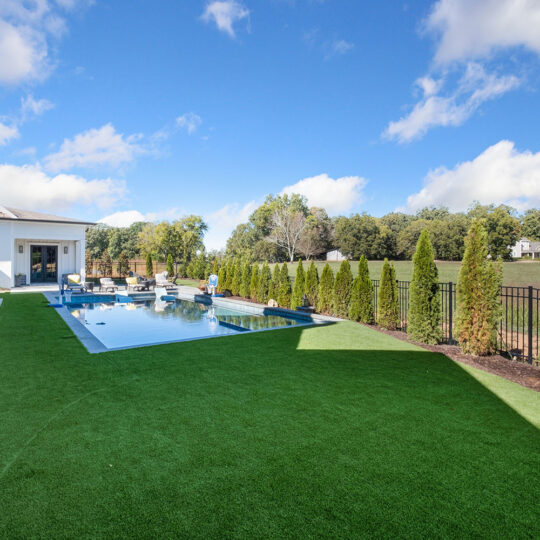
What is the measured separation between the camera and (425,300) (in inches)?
289

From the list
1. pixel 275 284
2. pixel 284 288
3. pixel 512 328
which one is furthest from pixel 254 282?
pixel 512 328

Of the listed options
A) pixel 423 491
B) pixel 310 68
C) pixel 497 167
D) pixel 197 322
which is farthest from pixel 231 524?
pixel 497 167

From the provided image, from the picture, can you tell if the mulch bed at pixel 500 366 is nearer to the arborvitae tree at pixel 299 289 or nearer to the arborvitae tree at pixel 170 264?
the arborvitae tree at pixel 299 289

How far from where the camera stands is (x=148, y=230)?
1183 inches

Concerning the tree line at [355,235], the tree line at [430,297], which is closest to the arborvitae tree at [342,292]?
the tree line at [430,297]

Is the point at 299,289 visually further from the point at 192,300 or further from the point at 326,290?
the point at 192,300

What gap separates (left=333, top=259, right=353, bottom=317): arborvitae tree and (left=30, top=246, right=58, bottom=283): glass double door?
1651 centimetres

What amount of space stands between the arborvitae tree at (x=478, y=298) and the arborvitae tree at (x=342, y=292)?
3.77 meters

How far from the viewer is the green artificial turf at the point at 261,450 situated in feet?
6.81

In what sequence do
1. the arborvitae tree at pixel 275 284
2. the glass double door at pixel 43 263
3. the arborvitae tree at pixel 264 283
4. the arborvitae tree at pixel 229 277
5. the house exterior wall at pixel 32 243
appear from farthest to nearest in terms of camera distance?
the glass double door at pixel 43 263 → the arborvitae tree at pixel 229 277 → the house exterior wall at pixel 32 243 → the arborvitae tree at pixel 264 283 → the arborvitae tree at pixel 275 284

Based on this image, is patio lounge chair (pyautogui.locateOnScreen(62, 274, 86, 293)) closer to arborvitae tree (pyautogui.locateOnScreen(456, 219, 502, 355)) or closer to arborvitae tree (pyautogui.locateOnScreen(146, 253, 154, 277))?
arborvitae tree (pyautogui.locateOnScreen(146, 253, 154, 277))

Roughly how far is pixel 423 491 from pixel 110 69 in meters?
15.7

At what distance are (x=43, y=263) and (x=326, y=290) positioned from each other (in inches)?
642

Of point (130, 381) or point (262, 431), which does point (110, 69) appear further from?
point (262, 431)
